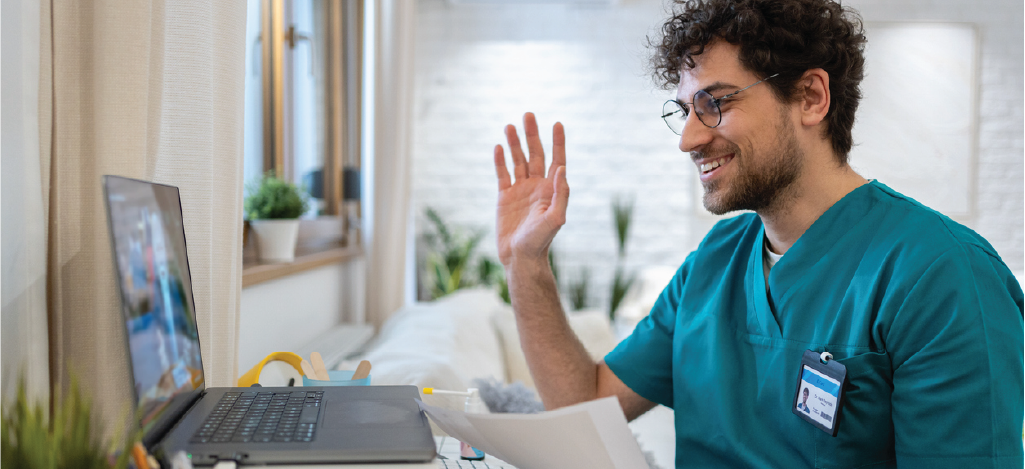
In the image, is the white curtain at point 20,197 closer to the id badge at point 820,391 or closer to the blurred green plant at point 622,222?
the id badge at point 820,391

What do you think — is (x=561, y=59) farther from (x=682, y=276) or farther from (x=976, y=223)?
(x=682, y=276)

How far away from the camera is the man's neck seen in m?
1.10

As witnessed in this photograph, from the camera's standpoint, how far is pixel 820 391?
931 millimetres

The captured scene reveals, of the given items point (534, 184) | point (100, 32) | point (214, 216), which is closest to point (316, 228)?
point (534, 184)

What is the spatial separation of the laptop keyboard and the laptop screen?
0.04 meters

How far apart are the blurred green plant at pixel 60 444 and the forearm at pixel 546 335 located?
85 cm

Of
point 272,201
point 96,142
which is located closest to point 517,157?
point 96,142

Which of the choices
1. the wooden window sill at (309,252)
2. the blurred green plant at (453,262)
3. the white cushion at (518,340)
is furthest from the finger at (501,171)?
the blurred green plant at (453,262)

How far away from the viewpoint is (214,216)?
0.95 metres

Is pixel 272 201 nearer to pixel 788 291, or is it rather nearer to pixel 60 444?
pixel 788 291

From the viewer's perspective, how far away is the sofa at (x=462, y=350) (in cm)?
152

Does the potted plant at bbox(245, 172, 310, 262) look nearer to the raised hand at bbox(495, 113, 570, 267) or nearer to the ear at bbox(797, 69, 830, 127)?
the raised hand at bbox(495, 113, 570, 267)

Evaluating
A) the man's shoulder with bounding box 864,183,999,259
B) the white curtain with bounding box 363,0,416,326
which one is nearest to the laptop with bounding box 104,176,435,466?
the man's shoulder with bounding box 864,183,999,259

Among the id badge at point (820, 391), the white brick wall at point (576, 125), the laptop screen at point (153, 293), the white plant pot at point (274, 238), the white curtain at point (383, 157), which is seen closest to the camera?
the laptop screen at point (153, 293)
